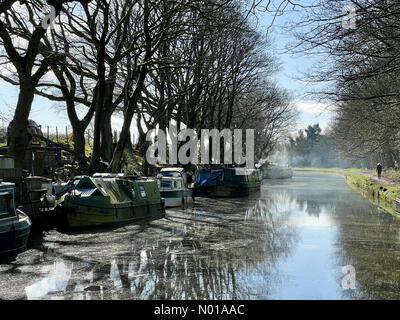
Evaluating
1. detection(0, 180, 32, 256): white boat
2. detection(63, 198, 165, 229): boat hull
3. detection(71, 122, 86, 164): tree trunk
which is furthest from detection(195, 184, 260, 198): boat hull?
detection(0, 180, 32, 256): white boat

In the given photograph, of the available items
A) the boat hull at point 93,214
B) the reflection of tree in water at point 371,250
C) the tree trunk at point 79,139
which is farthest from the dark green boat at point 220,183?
the boat hull at point 93,214

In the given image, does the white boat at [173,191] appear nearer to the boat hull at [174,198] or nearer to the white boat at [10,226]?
the boat hull at [174,198]

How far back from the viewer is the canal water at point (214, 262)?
1162 centimetres

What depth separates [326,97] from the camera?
18.4 meters

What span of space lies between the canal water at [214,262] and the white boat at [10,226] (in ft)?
1.56

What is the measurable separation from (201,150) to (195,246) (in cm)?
3520

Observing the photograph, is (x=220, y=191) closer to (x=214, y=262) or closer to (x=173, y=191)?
(x=173, y=191)

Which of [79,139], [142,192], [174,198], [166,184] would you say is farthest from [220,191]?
[142,192]

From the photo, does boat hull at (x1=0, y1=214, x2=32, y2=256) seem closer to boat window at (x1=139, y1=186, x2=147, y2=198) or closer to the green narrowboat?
the green narrowboat

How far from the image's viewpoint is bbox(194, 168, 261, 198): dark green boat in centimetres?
4022
